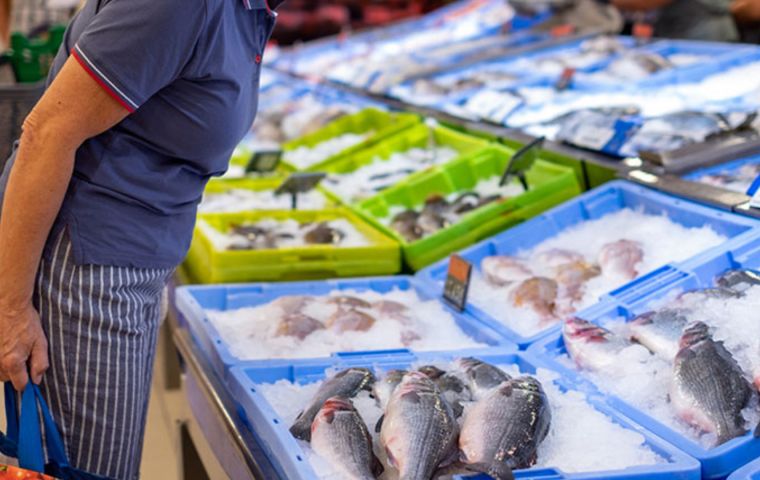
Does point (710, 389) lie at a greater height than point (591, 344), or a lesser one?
greater

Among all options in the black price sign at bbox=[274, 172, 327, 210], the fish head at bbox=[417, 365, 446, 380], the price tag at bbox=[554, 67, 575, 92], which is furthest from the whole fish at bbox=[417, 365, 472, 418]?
the price tag at bbox=[554, 67, 575, 92]

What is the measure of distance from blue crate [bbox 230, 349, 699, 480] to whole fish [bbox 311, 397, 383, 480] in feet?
0.18

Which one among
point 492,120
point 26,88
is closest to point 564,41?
point 492,120

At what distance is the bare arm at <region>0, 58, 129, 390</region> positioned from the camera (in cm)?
181

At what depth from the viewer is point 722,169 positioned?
353 cm

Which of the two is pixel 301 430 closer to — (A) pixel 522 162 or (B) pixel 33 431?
(B) pixel 33 431

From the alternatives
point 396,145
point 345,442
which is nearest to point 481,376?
point 345,442

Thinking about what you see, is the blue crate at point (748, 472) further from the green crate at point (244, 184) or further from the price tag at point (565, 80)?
the price tag at point (565, 80)

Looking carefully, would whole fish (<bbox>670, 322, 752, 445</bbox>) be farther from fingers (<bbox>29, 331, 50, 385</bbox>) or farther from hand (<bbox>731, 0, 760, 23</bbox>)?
hand (<bbox>731, 0, 760, 23</bbox>)

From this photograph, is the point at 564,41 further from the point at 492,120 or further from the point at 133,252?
the point at 133,252

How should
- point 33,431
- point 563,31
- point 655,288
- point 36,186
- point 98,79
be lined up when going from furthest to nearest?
point 563,31, point 655,288, point 33,431, point 36,186, point 98,79

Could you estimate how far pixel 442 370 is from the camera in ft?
7.76

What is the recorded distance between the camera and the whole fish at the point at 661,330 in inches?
92.1

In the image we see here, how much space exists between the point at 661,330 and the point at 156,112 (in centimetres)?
135
